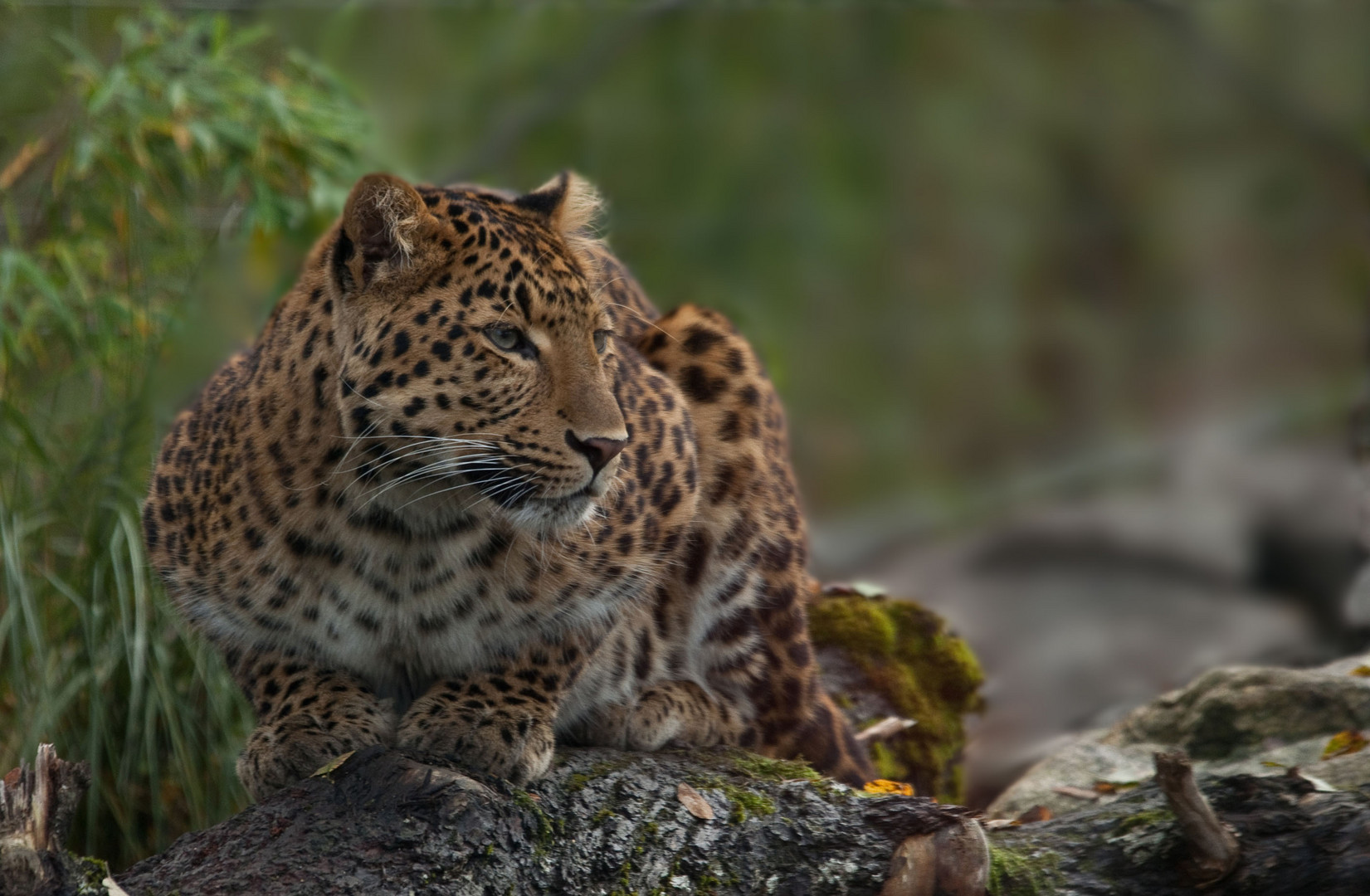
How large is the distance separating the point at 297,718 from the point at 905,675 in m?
3.52

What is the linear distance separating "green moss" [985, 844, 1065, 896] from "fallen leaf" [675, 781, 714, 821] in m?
0.78

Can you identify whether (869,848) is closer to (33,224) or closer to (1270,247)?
(33,224)

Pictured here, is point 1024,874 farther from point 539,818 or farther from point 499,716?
point 499,716

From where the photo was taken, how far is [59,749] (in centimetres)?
632

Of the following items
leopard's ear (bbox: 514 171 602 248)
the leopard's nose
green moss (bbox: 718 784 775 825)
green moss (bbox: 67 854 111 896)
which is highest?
leopard's ear (bbox: 514 171 602 248)

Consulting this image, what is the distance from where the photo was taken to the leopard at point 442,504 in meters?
3.84

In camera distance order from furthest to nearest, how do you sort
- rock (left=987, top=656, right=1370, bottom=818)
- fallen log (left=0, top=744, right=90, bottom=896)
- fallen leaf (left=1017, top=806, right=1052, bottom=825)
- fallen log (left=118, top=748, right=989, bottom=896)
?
rock (left=987, top=656, right=1370, bottom=818) → fallen leaf (left=1017, top=806, right=1052, bottom=825) → fallen log (left=118, top=748, right=989, bottom=896) → fallen log (left=0, top=744, right=90, bottom=896)

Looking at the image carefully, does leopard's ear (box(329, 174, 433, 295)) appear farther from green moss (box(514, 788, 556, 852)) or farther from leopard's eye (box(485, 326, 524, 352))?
green moss (box(514, 788, 556, 852))

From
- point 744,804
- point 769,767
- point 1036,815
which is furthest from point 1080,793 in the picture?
point 744,804

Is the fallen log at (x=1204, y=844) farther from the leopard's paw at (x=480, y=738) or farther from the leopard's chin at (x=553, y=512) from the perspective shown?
the leopard's chin at (x=553, y=512)

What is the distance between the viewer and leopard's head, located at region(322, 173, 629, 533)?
380 centimetres

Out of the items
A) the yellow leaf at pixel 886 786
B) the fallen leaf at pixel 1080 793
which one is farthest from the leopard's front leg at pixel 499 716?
Result: the fallen leaf at pixel 1080 793

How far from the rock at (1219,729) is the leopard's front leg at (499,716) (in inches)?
98.4

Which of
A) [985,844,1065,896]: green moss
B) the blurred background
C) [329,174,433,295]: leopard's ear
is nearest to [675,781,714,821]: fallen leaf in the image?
[985,844,1065,896]: green moss
